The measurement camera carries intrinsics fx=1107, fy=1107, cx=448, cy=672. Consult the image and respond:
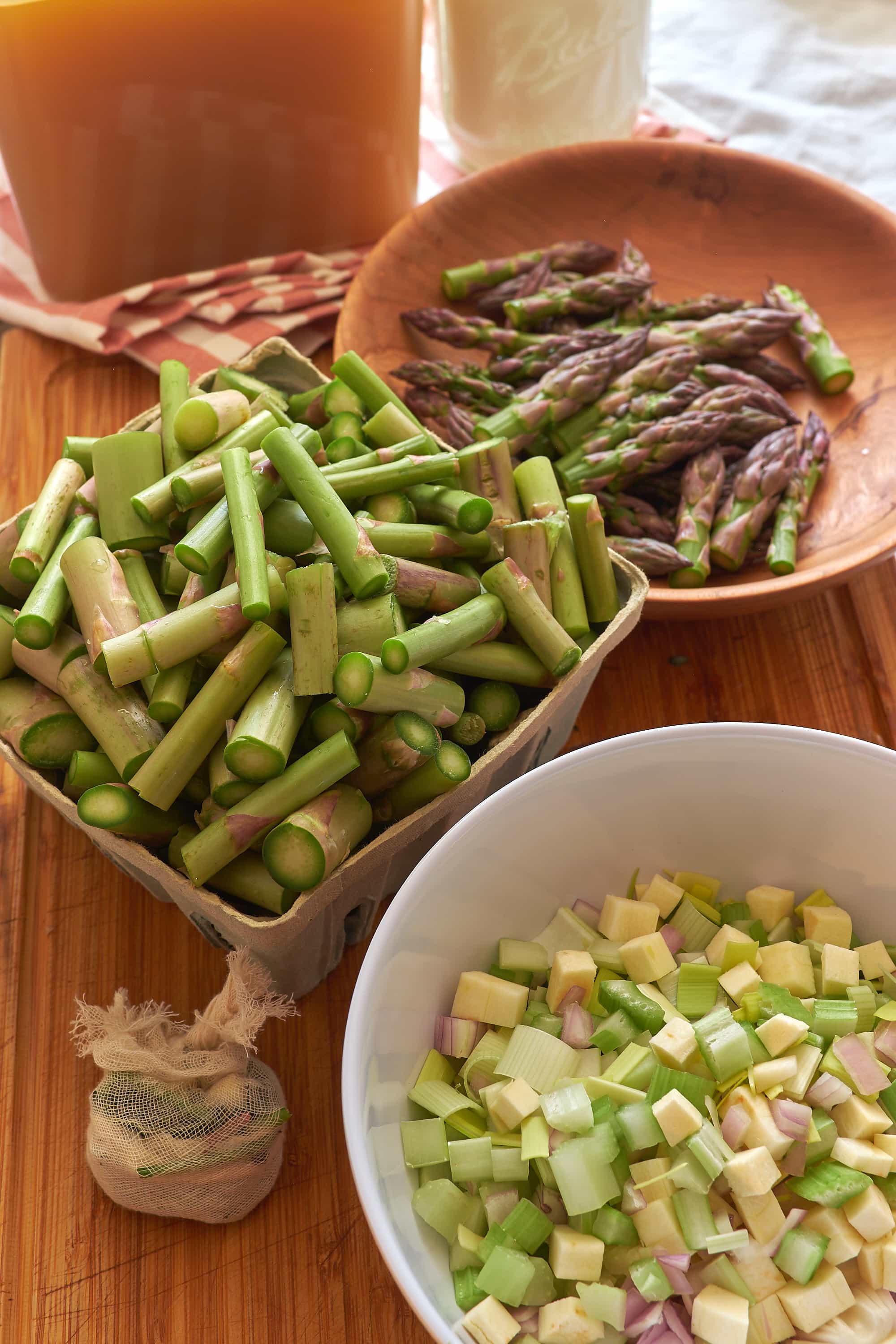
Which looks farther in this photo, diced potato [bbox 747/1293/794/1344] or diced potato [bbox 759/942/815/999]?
diced potato [bbox 759/942/815/999]

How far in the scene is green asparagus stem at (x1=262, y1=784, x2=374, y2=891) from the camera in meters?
1.09

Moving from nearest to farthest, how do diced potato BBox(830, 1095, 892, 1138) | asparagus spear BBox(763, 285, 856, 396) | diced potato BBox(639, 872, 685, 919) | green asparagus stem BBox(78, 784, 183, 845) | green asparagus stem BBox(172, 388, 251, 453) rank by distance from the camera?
diced potato BBox(830, 1095, 892, 1138)
green asparagus stem BBox(78, 784, 183, 845)
diced potato BBox(639, 872, 685, 919)
green asparagus stem BBox(172, 388, 251, 453)
asparagus spear BBox(763, 285, 856, 396)

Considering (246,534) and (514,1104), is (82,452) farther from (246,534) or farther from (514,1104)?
(514,1104)

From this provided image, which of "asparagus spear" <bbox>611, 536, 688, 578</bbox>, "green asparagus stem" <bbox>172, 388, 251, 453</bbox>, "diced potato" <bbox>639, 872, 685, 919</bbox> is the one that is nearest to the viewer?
"diced potato" <bbox>639, 872, 685, 919</bbox>

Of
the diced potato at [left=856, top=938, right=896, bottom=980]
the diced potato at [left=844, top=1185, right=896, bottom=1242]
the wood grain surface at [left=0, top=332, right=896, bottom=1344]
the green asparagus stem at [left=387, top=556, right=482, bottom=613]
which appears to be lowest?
the wood grain surface at [left=0, top=332, right=896, bottom=1344]

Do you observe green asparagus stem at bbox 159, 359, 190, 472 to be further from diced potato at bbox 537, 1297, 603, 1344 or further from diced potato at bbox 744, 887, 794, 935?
diced potato at bbox 537, 1297, 603, 1344

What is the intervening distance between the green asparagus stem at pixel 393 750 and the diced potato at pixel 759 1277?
55 cm

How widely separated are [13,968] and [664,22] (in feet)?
8.12

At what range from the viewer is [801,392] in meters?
1.91

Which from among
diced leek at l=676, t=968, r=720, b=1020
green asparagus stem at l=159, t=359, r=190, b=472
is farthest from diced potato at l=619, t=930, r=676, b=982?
green asparagus stem at l=159, t=359, r=190, b=472

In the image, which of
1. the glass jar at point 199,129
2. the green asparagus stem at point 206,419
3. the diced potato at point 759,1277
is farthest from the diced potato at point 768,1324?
the glass jar at point 199,129

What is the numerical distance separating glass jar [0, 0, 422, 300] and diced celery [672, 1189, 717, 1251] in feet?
5.73

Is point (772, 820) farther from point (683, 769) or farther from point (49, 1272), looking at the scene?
point (49, 1272)

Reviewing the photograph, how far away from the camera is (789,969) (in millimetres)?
1152
